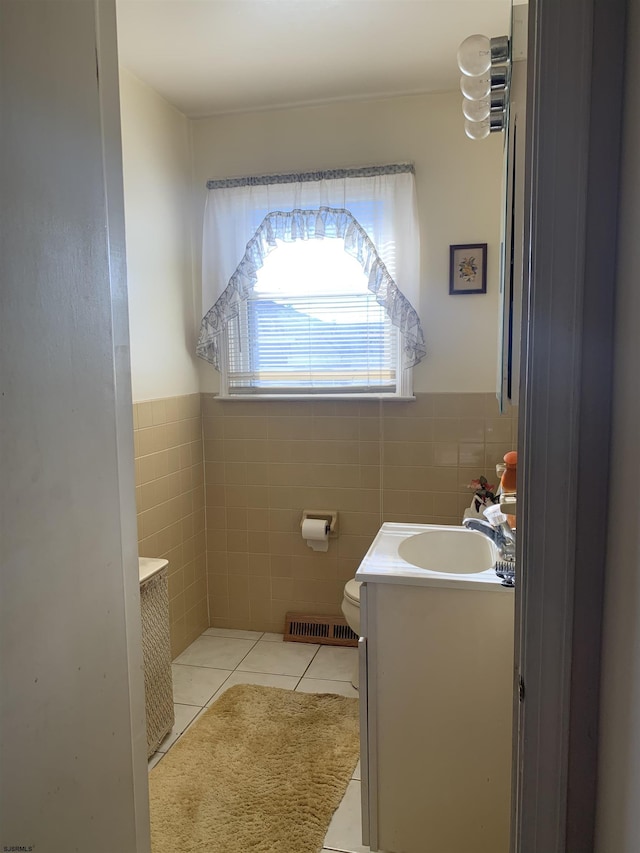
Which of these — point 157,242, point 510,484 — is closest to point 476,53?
point 510,484

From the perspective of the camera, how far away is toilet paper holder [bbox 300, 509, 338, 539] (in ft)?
9.89

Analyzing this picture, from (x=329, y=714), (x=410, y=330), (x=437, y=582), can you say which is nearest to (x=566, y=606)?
(x=437, y=582)

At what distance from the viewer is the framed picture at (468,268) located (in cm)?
276

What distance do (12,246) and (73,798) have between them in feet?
2.36

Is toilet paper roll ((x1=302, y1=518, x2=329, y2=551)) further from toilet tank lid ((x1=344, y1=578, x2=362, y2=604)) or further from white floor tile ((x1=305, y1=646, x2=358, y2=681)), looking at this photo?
white floor tile ((x1=305, y1=646, x2=358, y2=681))

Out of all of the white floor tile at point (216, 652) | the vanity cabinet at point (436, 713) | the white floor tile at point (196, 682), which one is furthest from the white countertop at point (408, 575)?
the white floor tile at point (216, 652)

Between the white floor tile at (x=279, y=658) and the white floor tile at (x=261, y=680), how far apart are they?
35 mm

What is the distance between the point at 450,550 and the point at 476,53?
1491mm

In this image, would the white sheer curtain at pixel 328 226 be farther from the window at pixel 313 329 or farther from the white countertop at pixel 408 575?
the white countertop at pixel 408 575

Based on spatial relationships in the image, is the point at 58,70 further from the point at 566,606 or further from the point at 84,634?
the point at 566,606

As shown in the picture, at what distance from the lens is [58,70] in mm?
769

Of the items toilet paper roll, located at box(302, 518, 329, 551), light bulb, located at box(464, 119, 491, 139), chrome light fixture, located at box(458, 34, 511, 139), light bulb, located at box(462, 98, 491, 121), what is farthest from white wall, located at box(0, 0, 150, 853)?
toilet paper roll, located at box(302, 518, 329, 551)

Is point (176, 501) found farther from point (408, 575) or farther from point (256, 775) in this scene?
point (408, 575)

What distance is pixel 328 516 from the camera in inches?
120
